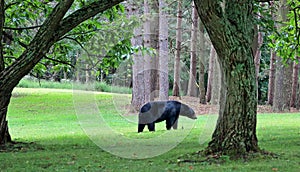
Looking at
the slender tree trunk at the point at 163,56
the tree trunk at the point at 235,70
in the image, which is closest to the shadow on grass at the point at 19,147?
the tree trunk at the point at 235,70

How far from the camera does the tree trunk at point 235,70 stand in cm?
839

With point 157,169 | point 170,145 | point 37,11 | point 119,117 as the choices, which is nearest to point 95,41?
point 37,11

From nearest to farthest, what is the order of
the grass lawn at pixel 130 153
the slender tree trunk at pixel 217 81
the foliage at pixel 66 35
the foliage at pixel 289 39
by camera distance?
1. the grass lawn at pixel 130 153
2. the slender tree trunk at pixel 217 81
3. the foliage at pixel 289 39
4. the foliage at pixel 66 35

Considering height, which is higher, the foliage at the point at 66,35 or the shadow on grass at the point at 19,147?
the foliage at the point at 66,35

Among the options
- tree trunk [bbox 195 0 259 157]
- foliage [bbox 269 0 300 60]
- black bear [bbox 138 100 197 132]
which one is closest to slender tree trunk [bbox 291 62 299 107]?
black bear [bbox 138 100 197 132]

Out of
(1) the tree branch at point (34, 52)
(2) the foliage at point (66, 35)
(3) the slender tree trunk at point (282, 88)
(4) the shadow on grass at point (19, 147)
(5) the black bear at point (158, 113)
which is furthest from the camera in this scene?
(3) the slender tree trunk at point (282, 88)

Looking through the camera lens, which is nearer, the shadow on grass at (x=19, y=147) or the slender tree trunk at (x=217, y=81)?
the slender tree trunk at (x=217, y=81)

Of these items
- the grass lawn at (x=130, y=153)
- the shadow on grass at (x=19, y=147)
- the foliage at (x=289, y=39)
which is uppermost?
the foliage at (x=289, y=39)

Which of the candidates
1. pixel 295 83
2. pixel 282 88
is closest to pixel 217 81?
pixel 282 88

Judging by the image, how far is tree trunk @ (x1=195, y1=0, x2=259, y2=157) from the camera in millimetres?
8391

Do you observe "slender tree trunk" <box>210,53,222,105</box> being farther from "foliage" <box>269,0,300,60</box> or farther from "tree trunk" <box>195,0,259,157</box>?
"foliage" <box>269,0,300,60</box>

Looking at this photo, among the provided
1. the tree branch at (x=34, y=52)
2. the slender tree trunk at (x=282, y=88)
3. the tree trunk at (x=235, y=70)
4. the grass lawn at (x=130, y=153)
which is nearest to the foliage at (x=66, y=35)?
the grass lawn at (x=130, y=153)

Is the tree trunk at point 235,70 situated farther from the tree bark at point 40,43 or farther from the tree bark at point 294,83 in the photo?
the tree bark at point 294,83

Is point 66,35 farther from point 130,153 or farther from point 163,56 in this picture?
point 163,56
